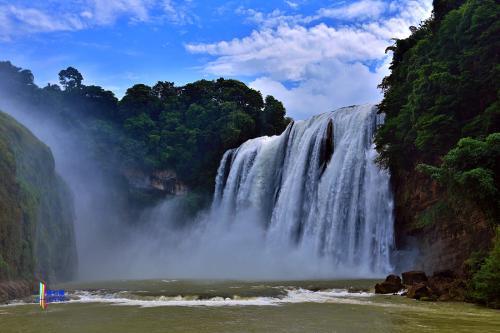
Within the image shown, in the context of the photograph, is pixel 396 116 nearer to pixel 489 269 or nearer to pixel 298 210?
pixel 298 210

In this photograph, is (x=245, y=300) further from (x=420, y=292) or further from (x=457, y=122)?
(x=457, y=122)

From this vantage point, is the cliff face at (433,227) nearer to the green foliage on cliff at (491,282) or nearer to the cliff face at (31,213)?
the green foliage on cliff at (491,282)

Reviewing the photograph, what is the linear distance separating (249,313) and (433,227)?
44.7 feet

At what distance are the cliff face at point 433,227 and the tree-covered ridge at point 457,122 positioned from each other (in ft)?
0.46

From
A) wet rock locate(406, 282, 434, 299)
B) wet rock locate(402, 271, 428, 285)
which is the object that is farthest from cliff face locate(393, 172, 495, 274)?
wet rock locate(406, 282, 434, 299)

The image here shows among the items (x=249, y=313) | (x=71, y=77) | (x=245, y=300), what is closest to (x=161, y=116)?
(x=71, y=77)

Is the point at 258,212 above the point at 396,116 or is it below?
below

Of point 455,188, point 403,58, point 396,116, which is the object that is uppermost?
point 403,58

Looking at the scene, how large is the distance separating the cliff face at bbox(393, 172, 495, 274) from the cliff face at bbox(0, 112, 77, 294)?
16815 mm

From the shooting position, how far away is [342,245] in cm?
2922

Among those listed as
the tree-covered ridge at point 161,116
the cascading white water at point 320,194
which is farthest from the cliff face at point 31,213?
the tree-covered ridge at point 161,116

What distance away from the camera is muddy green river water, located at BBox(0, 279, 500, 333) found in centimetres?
1135

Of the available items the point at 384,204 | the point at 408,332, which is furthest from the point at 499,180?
the point at 384,204

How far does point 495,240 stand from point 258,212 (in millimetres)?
26878
